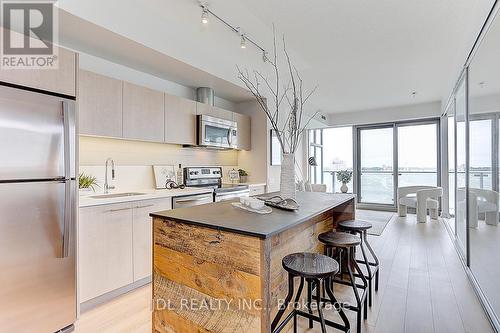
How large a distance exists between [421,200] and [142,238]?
5.51 meters

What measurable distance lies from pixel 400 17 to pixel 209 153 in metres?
3.05

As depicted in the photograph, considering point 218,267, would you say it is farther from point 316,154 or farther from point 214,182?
point 316,154

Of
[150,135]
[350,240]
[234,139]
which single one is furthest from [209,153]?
[350,240]

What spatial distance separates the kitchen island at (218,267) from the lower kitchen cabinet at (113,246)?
2.90 feet

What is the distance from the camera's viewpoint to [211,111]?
3.95m

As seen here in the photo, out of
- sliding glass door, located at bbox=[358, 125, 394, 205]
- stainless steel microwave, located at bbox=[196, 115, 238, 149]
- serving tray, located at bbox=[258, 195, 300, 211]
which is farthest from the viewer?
sliding glass door, located at bbox=[358, 125, 394, 205]

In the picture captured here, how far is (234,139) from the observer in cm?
430

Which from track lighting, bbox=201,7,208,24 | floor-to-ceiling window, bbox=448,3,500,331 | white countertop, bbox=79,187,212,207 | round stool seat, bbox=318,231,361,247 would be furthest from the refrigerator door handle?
floor-to-ceiling window, bbox=448,3,500,331

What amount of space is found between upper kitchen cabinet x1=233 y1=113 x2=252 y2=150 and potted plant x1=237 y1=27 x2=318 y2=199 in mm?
385

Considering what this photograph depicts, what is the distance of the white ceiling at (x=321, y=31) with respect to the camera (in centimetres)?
237

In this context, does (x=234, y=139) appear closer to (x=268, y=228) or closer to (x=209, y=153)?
(x=209, y=153)

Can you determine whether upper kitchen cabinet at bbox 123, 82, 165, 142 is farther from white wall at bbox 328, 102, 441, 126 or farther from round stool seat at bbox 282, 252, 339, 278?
white wall at bbox 328, 102, 441, 126

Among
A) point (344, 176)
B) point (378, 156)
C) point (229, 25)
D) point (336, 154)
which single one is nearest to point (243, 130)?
point (229, 25)

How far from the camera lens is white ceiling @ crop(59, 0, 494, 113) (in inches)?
93.4
